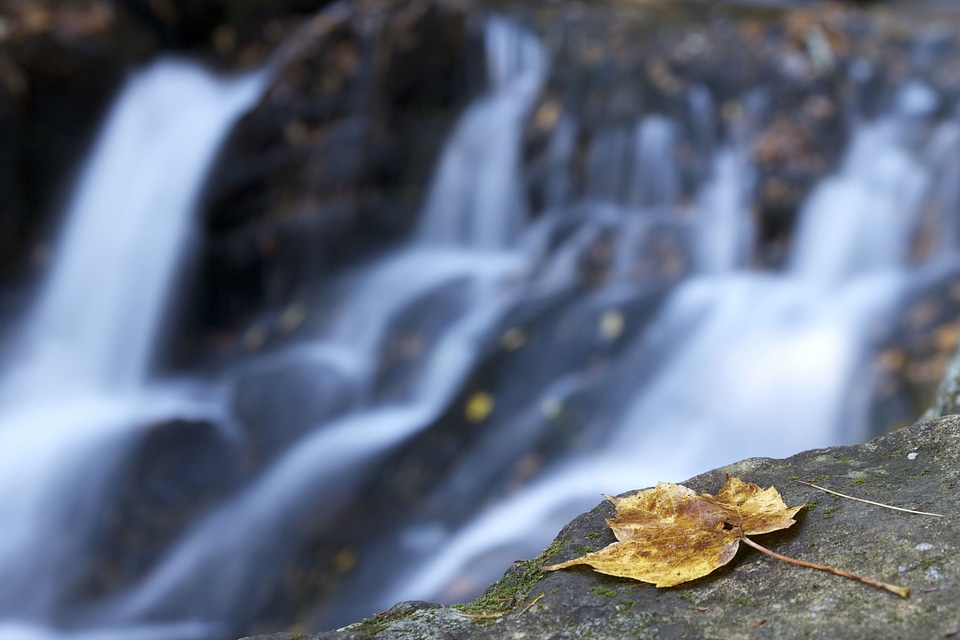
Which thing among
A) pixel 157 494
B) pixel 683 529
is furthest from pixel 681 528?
pixel 157 494

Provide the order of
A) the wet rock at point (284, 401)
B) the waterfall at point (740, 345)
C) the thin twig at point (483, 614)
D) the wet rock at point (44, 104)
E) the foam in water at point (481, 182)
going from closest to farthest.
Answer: the thin twig at point (483, 614), the waterfall at point (740, 345), the wet rock at point (284, 401), the wet rock at point (44, 104), the foam in water at point (481, 182)

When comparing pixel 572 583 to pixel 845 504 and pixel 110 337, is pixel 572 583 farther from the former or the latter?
pixel 110 337

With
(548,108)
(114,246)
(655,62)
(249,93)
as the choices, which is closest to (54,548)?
(114,246)

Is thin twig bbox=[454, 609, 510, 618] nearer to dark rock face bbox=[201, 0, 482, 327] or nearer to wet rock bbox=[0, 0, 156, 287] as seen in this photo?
dark rock face bbox=[201, 0, 482, 327]

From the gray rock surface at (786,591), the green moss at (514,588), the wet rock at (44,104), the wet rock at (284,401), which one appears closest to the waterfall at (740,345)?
the wet rock at (284,401)

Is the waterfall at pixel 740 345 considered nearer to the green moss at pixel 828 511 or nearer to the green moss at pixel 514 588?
the green moss at pixel 514 588

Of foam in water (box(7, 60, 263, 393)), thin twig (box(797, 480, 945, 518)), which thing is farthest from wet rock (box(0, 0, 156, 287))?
thin twig (box(797, 480, 945, 518))

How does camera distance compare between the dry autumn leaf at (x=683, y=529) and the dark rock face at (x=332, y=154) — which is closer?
the dry autumn leaf at (x=683, y=529)
